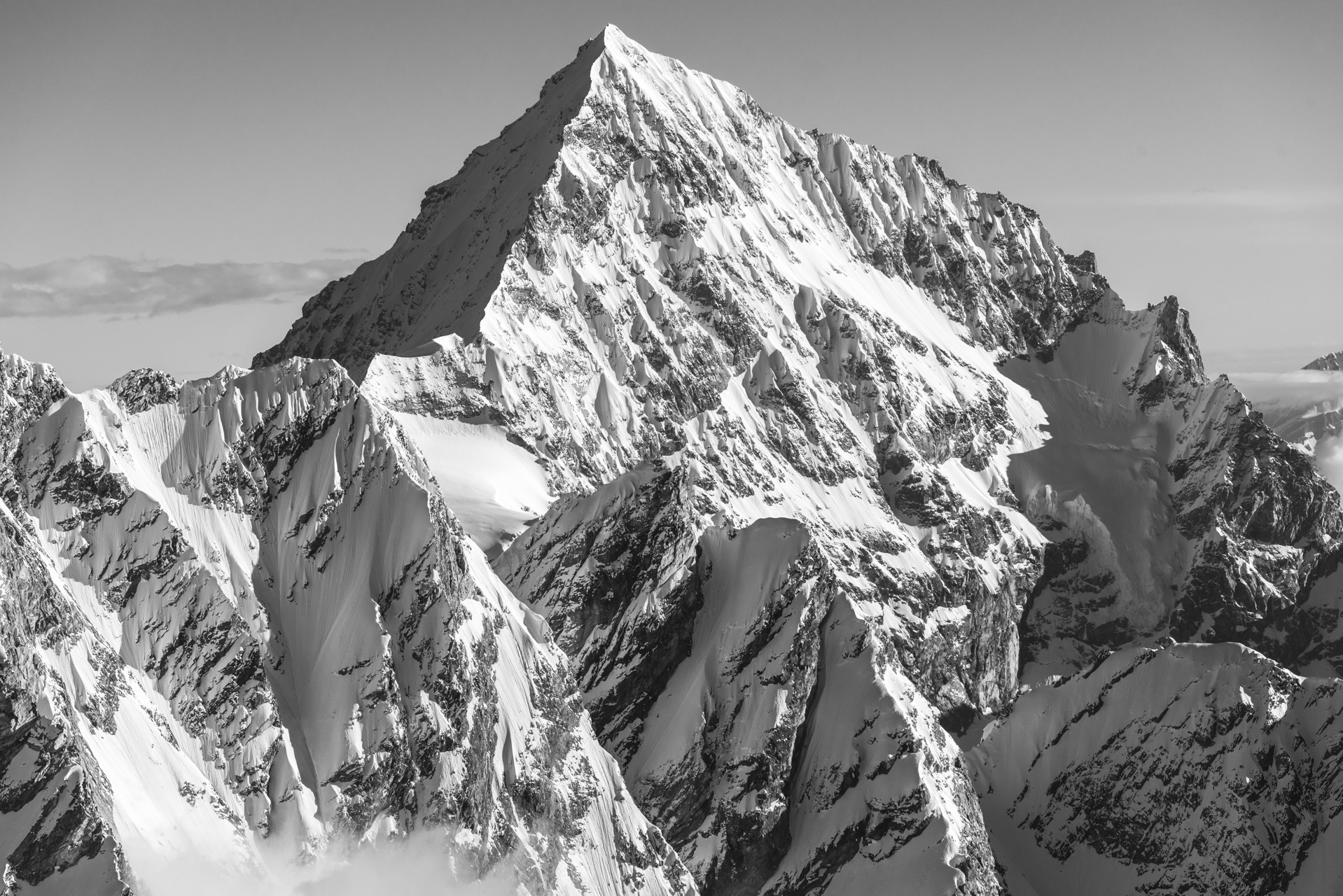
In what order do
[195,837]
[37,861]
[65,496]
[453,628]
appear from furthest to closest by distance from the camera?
1. [453,628]
2. [65,496]
3. [195,837]
4. [37,861]

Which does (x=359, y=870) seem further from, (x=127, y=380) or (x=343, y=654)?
(x=127, y=380)

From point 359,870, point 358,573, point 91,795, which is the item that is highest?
point 358,573

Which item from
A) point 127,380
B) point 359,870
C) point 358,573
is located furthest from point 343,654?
point 127,380

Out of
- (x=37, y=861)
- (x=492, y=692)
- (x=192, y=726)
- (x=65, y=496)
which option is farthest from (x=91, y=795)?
(x=492, y=692)

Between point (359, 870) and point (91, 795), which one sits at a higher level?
point (91, 795)

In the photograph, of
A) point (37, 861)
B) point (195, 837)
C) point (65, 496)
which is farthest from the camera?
point (65, 496)

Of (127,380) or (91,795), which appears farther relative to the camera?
(127,380)

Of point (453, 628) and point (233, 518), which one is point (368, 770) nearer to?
point (453, 628)
